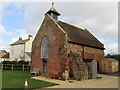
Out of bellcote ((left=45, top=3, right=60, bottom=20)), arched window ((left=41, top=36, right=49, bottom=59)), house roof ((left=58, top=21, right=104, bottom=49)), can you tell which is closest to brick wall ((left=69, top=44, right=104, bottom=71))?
house roof ((left=58, top=21, right=104, bottom=49))

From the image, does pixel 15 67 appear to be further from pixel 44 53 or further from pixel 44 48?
pixel 44 48

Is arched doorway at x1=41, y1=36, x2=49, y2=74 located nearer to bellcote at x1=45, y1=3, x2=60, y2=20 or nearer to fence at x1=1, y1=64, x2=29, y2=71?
bellcote at x1=45, y1=3, x2=60, y2=20

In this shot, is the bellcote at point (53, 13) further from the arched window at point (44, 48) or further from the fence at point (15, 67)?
the fence at point (15, 67)

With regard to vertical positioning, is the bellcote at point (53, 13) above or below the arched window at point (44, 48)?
above

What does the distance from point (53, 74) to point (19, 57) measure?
2558cm

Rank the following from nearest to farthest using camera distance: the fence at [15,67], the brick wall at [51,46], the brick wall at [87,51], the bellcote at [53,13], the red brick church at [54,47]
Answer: the red brick church at [54,47], the brick wall at [51,46], the brick wall at [87,51], the bellcote at [53,13], the fence at [15,67]

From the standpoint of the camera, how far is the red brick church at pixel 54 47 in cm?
1642

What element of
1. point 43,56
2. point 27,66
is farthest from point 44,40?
point 27,66

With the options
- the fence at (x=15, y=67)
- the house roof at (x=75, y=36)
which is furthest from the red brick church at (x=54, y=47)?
the fence at (x=15, y=67)

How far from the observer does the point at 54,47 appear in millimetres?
17812

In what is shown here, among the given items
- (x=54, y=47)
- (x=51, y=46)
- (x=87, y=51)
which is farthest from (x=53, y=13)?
(x=87, y=51)

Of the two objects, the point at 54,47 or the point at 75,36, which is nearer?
the point at 54,47

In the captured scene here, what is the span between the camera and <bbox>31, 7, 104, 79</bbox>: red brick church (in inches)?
647

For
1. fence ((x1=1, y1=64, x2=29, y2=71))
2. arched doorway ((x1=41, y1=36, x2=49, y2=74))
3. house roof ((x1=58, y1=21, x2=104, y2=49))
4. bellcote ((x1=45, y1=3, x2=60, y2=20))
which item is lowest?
fence ((x1=1, y1=64, x2=29, y2=71))
